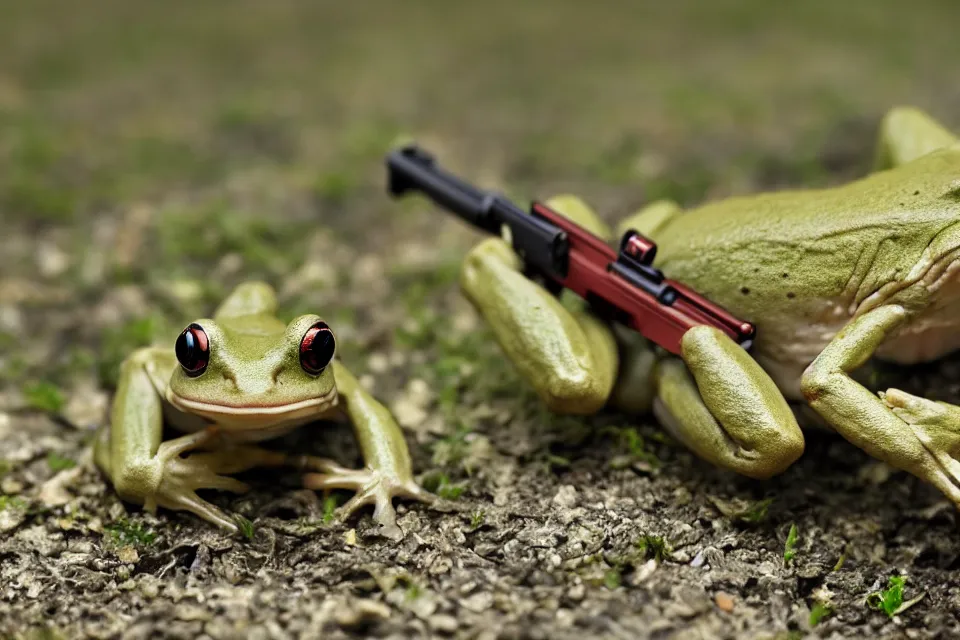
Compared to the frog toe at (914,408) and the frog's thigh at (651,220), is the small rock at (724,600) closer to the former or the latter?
the frog toe at (914,408)

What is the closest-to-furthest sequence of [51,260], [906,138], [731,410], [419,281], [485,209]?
[731,410], [485,209], [906,138], [419,281], [51,260]

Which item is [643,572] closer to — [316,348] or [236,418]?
[316,348]

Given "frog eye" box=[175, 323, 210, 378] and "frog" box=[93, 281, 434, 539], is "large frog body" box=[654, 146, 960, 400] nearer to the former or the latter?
"frog" box=[93, 281, 434, 539]

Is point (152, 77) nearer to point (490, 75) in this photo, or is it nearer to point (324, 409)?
point (490, 75)

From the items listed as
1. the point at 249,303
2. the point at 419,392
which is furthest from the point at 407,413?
the point at 249,303

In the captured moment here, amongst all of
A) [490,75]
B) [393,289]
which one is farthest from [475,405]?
[490,75]

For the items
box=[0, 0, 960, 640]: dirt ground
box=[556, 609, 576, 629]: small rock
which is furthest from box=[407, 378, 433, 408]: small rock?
box=[556, 609, 576, 629]: small rock

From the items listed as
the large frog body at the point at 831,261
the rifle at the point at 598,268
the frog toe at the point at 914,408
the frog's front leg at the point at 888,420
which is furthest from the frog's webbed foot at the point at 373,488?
the frog toe at the point at 914,408
